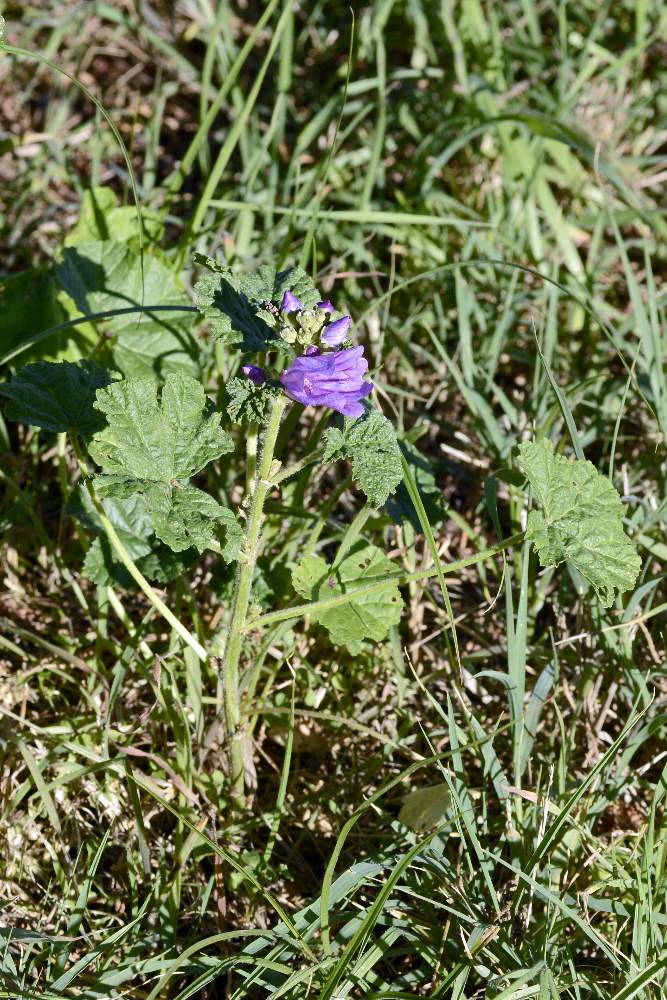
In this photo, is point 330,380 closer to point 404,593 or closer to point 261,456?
point 261,456

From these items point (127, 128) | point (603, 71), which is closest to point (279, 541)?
point (127, 128)

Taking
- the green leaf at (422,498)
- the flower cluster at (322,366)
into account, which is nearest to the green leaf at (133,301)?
the green leaf at (422,498)

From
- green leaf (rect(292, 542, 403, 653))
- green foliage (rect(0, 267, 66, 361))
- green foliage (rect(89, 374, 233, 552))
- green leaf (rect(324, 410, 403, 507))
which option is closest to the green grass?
green foliage (rect(0, 267, 66, 361))

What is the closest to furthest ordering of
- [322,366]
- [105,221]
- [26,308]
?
[322,366]
[26,308]
[105,221]

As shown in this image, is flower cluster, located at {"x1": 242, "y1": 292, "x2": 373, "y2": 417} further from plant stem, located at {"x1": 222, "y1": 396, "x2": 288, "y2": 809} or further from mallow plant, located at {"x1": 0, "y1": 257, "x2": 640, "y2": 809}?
plant stem, located at {"x1": 222, "y1": 396, "x2": 288, "y2": 809}

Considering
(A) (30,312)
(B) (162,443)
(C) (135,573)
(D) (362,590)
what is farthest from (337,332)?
(A) (30,312)

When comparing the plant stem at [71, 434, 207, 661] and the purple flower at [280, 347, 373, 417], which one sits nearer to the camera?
the purple flower at [280, 347, 373, 417]
